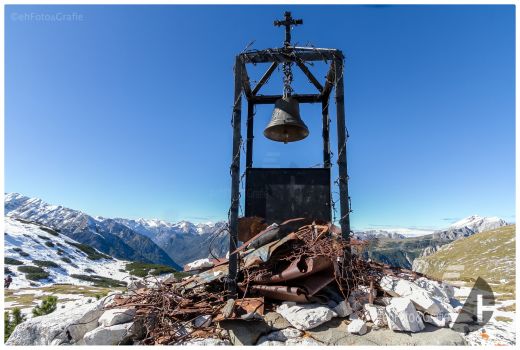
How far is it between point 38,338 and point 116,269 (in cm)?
15128

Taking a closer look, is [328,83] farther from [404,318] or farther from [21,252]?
[21,252]

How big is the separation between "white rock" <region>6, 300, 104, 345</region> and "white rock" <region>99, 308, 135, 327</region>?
1.35 feet

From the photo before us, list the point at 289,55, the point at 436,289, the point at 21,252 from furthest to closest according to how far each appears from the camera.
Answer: the point at 21,252, the point at 289,55, the point at 436,289

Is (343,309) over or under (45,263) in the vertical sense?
over

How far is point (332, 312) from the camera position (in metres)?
6.00

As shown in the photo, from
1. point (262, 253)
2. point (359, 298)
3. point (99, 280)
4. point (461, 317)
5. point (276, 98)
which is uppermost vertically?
point (276, 98)

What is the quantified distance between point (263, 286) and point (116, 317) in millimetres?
2879

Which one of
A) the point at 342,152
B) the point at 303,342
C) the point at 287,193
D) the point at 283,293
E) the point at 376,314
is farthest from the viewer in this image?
the point at 287,193

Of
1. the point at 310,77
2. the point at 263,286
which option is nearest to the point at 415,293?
the point at 263,286

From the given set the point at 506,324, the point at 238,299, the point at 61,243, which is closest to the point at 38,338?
the point at 238,299

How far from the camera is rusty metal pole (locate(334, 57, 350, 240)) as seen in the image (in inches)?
289

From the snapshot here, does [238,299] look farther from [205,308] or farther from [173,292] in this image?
[173,292]

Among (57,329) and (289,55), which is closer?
(57,329)

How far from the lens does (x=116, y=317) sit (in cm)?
599
